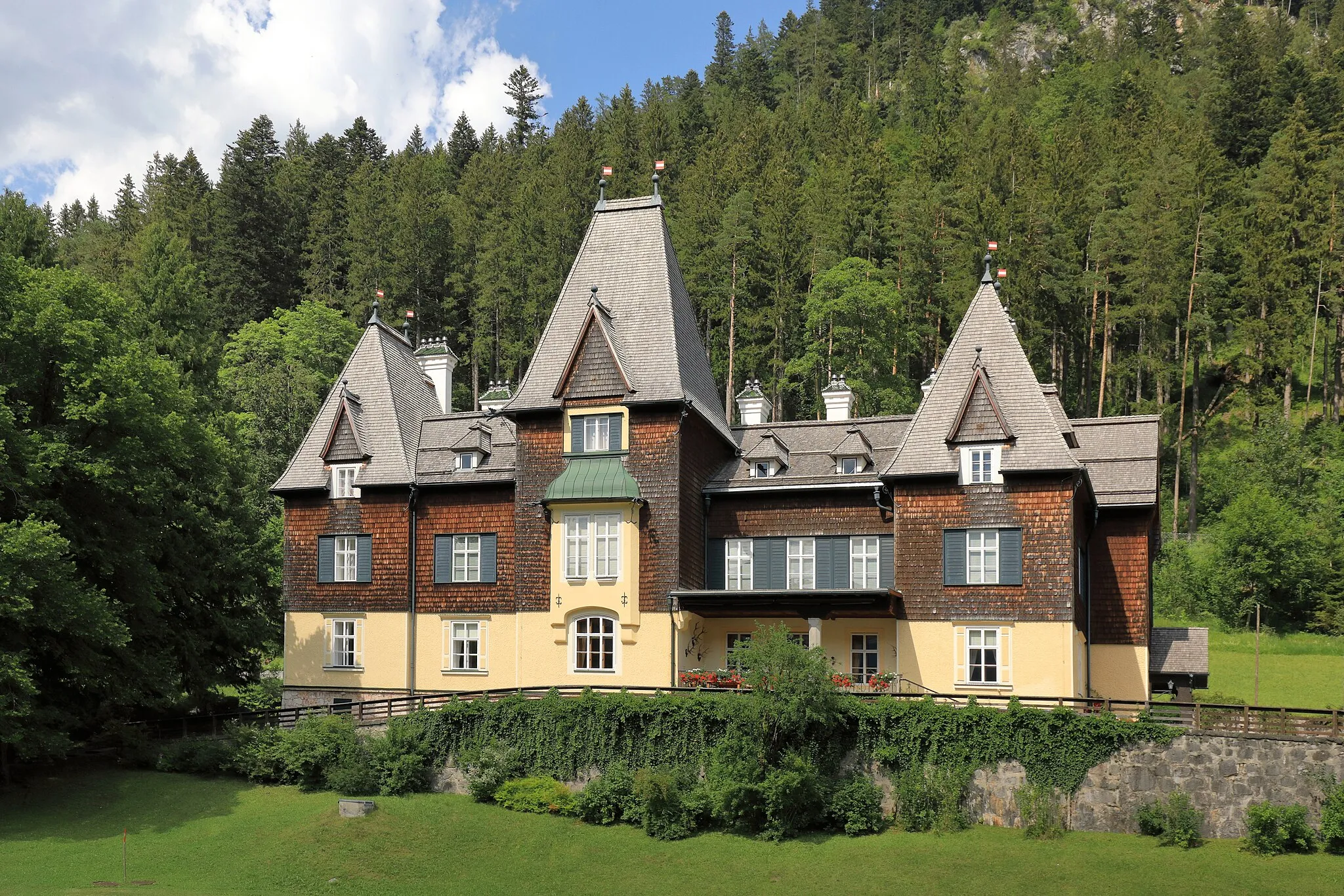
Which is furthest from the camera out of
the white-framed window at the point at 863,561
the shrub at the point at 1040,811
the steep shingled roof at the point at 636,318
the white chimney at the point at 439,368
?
the white chimney at the point at 439,368

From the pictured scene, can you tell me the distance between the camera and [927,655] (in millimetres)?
30672

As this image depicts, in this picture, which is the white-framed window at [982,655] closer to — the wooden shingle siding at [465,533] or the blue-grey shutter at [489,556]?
the wooden shingle siding at [465,533]

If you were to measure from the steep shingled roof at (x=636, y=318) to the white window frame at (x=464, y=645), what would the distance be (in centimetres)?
649

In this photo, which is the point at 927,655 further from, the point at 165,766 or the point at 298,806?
the point at 165,766

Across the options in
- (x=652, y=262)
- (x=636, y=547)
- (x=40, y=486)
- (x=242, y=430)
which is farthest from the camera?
(x=242, y=430)

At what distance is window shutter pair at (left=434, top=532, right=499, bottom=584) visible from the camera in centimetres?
3531

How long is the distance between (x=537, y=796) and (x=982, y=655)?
1126cm

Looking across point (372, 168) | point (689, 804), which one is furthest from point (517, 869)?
point (372, 168)

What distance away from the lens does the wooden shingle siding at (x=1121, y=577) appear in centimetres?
3262

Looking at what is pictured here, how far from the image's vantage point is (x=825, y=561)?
33469mm

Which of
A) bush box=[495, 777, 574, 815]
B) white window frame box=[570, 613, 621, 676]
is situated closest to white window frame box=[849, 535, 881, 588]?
white window frame box=[570, 613, 621, 676]

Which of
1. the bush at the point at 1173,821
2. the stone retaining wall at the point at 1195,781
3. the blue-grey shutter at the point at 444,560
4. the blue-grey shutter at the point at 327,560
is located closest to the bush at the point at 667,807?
the stone retaining wall at the point at 1195,781

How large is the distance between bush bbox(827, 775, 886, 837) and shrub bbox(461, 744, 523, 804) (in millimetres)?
7618

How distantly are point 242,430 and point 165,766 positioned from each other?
2239 centimetres
